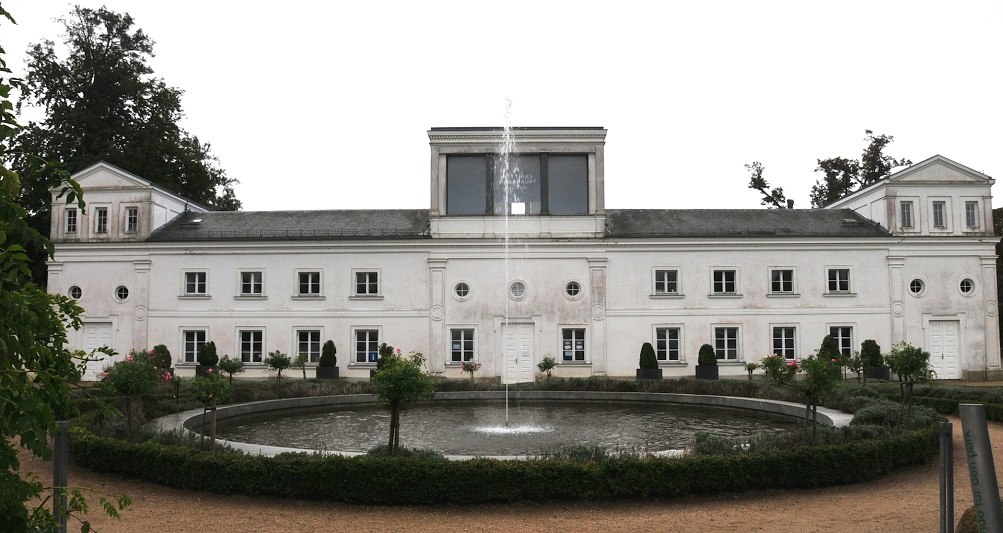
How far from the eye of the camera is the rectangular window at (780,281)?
107 ft

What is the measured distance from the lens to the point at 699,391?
79.0ft

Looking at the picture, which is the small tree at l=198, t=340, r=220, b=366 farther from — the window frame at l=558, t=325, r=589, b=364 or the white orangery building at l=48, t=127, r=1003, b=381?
the window frame at l=558, t=325, r=589, b=364

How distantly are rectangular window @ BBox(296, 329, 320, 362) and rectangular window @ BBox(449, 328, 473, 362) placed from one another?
236 inches

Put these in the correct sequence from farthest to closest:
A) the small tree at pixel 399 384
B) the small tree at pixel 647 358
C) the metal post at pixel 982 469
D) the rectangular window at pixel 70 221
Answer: the rectangular window at pixel 70 221 → the small tree at pixel 647 358 → the small tree at pixel 399 384 → the metal post at pixel 982 469

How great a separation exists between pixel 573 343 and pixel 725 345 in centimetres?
684

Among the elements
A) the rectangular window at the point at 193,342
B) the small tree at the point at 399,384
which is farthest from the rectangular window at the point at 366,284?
the small tree at the point at 399,384

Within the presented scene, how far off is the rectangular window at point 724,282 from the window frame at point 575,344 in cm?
634

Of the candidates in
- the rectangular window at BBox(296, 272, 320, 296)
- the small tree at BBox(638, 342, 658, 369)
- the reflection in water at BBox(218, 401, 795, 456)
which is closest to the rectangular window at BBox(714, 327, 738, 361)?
the small tree at BBox(638, 342, 658, 369)

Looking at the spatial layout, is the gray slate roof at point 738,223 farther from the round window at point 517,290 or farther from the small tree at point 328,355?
the small tree at point 328,355

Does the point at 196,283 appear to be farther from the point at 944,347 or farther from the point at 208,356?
the point at 944,347

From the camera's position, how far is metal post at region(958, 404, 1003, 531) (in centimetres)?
363

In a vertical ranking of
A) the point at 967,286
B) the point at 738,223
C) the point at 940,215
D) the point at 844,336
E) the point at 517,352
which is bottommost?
the point at 517,352

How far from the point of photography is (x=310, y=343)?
3228 cm

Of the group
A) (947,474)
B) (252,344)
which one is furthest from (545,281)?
(947,474)
